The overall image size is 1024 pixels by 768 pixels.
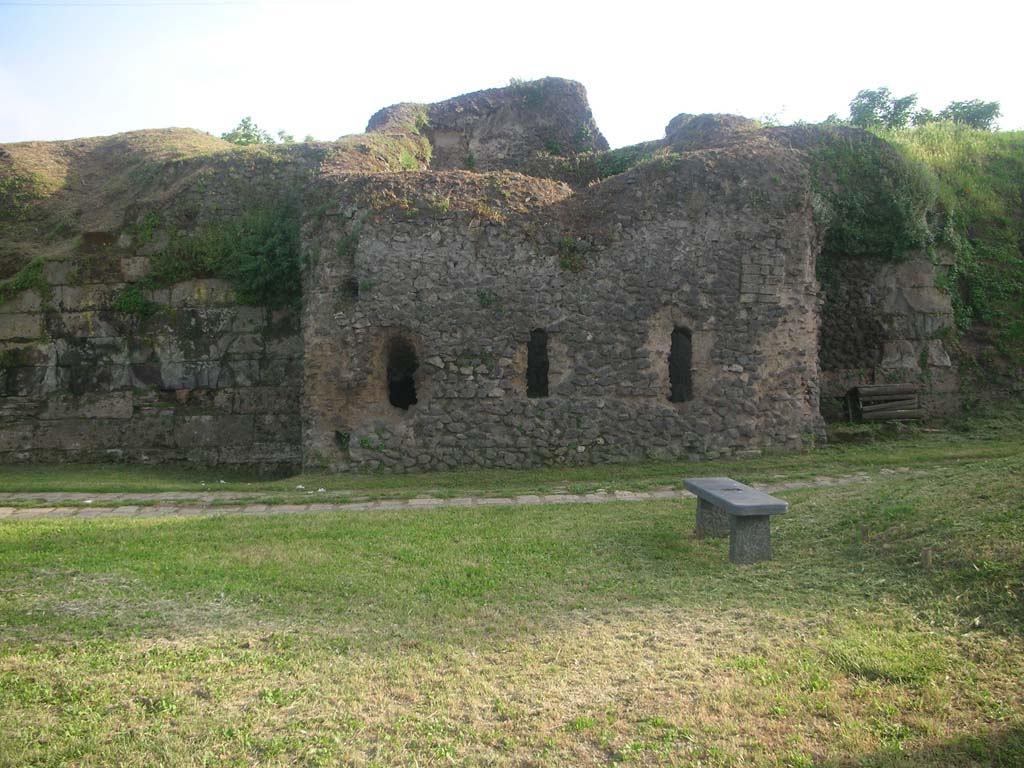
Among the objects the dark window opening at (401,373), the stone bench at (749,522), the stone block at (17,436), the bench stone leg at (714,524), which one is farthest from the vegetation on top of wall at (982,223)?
the stone block at (17,436)

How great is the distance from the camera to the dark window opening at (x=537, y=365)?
1334 centimetres

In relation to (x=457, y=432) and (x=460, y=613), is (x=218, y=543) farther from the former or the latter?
(x=457, y=432)

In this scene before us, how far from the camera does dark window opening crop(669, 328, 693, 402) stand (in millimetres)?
13820

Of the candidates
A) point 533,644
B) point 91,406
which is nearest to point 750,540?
point 533,644

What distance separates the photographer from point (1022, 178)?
18703 millimetres

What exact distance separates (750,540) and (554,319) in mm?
6492

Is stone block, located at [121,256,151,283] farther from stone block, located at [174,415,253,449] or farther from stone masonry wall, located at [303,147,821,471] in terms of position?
stone masonry wall, located at [303,147,821,471]

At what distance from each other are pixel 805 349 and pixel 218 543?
9.49m

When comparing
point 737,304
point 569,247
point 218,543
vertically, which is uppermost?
point 569,247

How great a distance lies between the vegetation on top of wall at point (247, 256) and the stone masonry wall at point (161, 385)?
292mm

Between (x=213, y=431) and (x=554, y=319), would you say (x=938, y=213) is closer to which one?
(x=554, y=319)

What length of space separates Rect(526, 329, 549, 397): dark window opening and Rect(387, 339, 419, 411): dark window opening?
189 centimetres

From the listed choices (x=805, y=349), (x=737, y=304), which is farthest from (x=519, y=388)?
(x=805, y=349)

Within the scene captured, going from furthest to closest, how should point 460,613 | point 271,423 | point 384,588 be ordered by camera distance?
1. point 271,423
2. point 384,588
3. point 460,613
